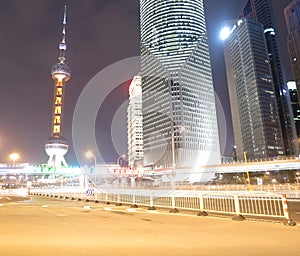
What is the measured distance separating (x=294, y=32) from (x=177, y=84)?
72153mm

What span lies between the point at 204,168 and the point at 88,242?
86.1 metres

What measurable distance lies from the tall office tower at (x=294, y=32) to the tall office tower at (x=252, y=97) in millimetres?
22954

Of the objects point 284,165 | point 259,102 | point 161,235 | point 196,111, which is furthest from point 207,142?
point 161,235

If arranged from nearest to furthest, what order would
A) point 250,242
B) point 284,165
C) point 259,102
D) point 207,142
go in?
point 250,242
point 284,165
point 207,142
point 259,102

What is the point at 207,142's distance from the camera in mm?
144875

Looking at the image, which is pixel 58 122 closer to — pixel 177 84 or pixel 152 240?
pixel 177 84

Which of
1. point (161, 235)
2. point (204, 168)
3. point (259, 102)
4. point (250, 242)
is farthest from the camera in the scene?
point (259, 102)

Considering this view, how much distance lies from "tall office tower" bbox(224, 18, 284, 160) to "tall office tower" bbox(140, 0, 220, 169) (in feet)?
96.8

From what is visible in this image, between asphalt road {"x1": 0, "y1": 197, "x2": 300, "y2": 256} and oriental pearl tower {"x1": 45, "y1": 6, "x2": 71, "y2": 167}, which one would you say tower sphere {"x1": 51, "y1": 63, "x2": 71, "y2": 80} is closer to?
oriental pearl tower {"x1": 45, "y1": 6, "x2": 71, "y2": 167}

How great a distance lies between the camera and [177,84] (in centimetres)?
14600

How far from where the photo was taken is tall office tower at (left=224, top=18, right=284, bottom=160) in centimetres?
16312

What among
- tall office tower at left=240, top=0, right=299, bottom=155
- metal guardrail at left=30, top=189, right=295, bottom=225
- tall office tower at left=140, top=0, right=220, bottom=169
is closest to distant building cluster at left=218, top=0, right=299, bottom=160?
tall office tower at left=240, top=0, right=299, bottom=155

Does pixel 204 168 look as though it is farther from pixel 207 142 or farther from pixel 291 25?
pixel 291 25

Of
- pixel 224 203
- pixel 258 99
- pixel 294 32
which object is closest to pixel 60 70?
pixel 258 99
